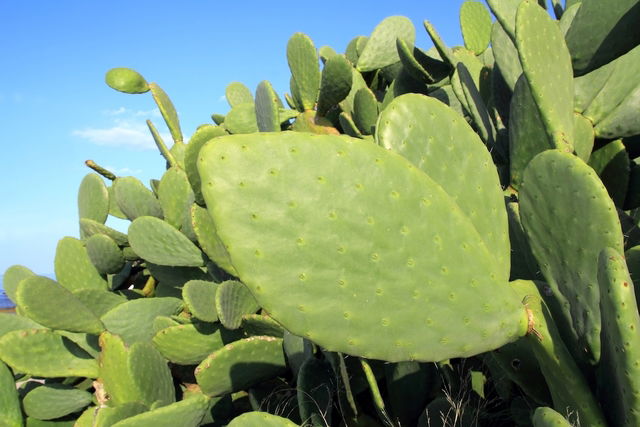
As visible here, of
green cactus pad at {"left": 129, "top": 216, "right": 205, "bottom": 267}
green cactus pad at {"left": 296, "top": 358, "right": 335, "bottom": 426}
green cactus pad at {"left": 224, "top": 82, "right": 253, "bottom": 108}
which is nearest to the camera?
green cactus pad at {"left": 296, "top": 358, "right": 335, "bottom": 426}

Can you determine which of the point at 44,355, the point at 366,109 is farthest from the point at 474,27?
the point at 44,355

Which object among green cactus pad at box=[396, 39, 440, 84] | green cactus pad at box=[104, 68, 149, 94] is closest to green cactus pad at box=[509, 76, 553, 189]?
green cactus pad at box=[396, 39, 440, 84]

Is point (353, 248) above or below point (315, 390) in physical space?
above

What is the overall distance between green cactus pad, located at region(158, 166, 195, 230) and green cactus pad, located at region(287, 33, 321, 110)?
592mm

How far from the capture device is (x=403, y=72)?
8.23ft

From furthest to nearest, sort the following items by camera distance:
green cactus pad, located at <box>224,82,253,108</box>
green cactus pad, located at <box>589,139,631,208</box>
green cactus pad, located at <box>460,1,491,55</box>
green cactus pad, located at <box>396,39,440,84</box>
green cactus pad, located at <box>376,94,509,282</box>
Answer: green cactus pad, located at <box>224,82,253,108</box>, green cactus pad, located at <box>460,1,491,55</box>, green cactus pad, located at <box>396,39,440,84</box>, green cactus pad, located at <box>589,139,631,208</box>, green cactus pad, located at <box>376,94,509,282</box>

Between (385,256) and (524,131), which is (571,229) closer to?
(385,256)

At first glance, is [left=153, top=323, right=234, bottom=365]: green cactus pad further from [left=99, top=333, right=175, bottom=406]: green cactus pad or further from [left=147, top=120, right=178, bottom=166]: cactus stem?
[left=147, top=120, right=178, bottom=166]: cactus stem

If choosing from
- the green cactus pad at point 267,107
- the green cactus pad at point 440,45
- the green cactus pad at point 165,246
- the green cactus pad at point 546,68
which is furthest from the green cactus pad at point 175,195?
the green cactus pad at point 546,68

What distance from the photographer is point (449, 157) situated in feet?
4.46

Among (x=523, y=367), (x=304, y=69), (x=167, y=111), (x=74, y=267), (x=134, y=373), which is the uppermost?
(x=167, y=111)

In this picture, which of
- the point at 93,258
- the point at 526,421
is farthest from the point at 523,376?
the point at 93,258

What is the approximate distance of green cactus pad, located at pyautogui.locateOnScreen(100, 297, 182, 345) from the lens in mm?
2367

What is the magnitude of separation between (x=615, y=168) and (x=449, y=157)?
3.07ft
